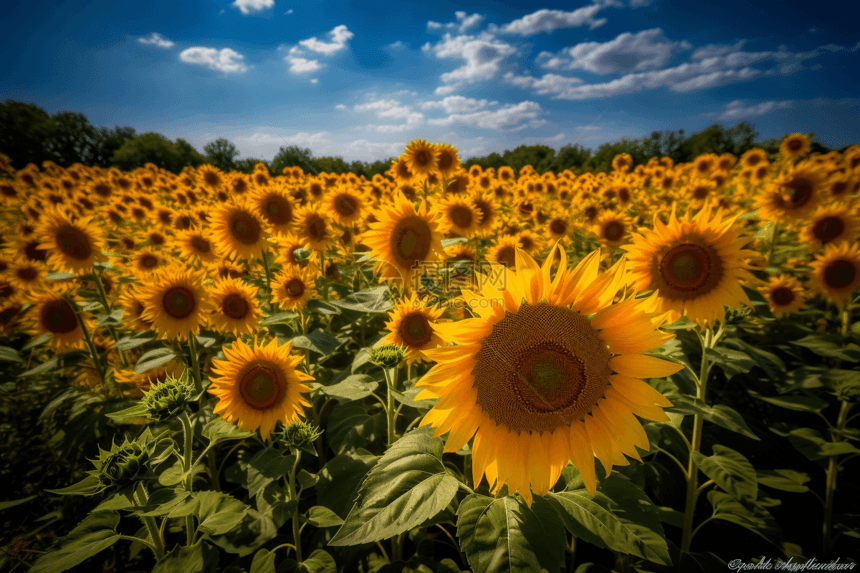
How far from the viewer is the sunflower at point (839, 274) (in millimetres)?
3664

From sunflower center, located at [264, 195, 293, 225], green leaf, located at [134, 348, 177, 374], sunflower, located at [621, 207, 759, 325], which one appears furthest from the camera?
sunflower center, located at [264, 195, 293, 225]

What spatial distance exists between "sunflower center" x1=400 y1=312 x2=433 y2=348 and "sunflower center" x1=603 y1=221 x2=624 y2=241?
4442 millimetres

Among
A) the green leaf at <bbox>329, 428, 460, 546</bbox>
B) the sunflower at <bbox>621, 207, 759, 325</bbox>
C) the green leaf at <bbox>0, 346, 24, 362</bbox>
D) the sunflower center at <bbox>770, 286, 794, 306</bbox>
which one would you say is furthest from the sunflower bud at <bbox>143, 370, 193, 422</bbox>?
the sunflower center at <bbox>770, 286, 794, 306</bbox>

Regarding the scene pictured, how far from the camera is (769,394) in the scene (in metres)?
3.28

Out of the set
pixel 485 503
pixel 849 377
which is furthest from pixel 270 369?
pixel 849 377

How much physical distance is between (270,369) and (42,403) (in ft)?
10.8

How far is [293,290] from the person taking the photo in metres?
3.33

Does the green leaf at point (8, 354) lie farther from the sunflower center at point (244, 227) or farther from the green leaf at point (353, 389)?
the green leaf at point (353, 389)

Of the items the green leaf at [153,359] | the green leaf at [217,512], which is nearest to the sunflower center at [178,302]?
the green leaf at [153,359]

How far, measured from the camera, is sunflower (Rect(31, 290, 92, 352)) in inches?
132

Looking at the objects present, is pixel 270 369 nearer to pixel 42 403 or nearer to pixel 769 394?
pixel 42 403

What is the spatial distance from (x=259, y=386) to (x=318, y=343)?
512mm

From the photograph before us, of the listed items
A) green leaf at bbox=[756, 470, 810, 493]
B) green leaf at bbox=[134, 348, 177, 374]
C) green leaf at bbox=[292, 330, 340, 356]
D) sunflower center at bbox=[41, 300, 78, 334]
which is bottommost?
green leaf at bbox=[756, 470, 810, 493]

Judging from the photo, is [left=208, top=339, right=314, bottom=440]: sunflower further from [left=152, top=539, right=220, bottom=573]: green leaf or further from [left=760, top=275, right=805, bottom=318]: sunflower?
[left=760, top=275, right=805, bottom=318]: sunflower
